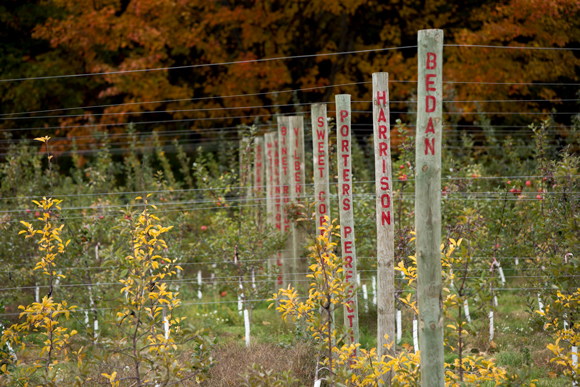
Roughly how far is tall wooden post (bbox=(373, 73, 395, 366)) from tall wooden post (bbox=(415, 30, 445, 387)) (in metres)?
1.15

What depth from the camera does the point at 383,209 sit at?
190 inches

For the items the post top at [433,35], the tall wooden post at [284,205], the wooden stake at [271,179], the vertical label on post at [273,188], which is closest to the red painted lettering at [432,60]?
the post top at [433,35]

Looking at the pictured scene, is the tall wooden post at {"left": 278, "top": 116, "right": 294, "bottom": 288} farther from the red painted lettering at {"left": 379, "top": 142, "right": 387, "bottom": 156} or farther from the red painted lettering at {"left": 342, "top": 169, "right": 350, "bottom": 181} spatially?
the red painted lettering at {"left": 379, "top": 142, "right": 387, "bottom": 156}

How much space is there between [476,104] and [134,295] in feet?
34.5

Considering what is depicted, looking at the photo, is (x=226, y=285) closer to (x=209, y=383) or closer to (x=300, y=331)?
(x=300, y=331)

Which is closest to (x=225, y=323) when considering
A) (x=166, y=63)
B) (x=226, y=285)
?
(x=226, y=285)

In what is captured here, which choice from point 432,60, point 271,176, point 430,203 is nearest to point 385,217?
point 430,203

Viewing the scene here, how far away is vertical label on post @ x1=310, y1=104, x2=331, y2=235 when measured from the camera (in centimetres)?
590

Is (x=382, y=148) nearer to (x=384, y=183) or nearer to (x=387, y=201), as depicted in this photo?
(x=384, y=183)

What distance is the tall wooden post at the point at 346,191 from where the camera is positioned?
5.29m

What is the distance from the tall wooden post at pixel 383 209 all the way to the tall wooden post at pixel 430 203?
3.76 ft

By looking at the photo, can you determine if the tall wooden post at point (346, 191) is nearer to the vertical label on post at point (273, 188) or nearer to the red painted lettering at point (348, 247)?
the red painted lettering at point (348, 247)

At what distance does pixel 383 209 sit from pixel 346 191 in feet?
2.06

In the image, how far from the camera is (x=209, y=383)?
201 inches
